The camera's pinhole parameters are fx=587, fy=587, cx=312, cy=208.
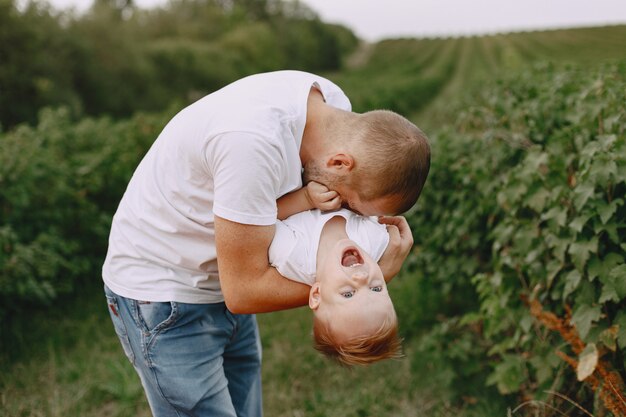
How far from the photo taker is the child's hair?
187 centimetres

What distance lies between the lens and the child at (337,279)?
Answer: 72.8 inches

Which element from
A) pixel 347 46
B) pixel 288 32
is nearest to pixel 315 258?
pixel 288 32

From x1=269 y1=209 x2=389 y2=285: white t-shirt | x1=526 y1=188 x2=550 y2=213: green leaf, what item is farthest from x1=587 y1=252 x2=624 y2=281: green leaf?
x1=269 y1=209 x2=389 y2=285: white t-shirt

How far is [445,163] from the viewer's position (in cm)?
436

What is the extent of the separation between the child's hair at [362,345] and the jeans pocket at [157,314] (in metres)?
0.48

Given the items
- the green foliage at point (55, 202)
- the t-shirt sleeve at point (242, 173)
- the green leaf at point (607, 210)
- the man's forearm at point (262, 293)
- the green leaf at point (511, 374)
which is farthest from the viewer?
the green foliage at point (55, 202)

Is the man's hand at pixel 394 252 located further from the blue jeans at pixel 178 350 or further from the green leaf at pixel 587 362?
the green leaf at pixel 587 362

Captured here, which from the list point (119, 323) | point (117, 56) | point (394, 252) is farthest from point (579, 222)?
point (117, 56)

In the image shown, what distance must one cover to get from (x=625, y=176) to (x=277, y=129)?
56.8 inches

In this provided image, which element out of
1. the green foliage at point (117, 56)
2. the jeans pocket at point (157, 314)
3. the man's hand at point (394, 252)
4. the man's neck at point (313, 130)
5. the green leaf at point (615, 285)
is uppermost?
the man's neck at point (313, 130)

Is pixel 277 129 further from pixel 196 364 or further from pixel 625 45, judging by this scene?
pixel 625 45

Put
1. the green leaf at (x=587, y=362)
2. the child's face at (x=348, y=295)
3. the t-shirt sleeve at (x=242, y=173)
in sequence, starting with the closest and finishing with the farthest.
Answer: the t-shirt sleeve at (x=242, y=173), the child's face at (x=348, y=295), the green leaf at (x=587, y=362)

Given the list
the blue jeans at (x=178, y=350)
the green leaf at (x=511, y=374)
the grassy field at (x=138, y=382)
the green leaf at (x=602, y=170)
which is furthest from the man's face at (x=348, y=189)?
the grassy field at (x=138, y=382)

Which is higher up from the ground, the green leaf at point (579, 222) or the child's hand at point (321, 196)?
the child's hand at point (321, 196)
